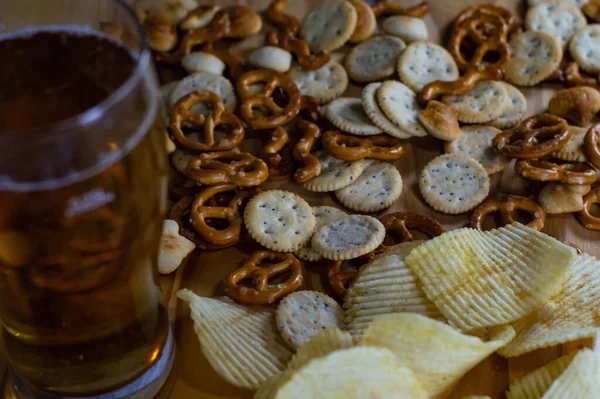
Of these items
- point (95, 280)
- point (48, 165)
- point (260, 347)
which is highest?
point (48, 165)

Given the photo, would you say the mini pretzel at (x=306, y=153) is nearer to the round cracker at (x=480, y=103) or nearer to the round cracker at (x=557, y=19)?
the round cracker at (x=480, y=103)

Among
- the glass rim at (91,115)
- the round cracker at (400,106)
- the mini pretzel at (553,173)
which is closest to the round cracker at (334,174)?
the round cracker at (400,106)

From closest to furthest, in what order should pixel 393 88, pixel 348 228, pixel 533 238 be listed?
pixel 533 238 < pixel 348 228 < pixel 393 88

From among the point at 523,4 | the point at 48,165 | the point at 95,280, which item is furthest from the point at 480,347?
the point at 523,4

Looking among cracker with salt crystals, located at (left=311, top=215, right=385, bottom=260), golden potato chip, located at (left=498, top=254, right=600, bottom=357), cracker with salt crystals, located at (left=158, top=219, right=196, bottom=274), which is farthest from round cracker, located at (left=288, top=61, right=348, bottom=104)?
golden potato chip, located at (left=498, top=254, right=600, bottom=357)

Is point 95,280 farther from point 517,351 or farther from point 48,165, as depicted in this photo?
point 517,351

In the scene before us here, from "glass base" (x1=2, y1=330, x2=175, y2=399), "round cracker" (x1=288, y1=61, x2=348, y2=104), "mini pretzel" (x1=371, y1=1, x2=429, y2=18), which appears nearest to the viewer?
"glass base" (x1=2, y1=330, x2=175, y2=399)

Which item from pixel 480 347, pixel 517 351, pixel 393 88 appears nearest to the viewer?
pixel 480 347

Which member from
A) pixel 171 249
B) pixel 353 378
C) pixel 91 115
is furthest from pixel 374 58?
pixel 91 115

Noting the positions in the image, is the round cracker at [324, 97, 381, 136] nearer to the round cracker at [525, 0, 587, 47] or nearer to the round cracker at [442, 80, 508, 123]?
the round cracker at [442, 80, 508, 123]
